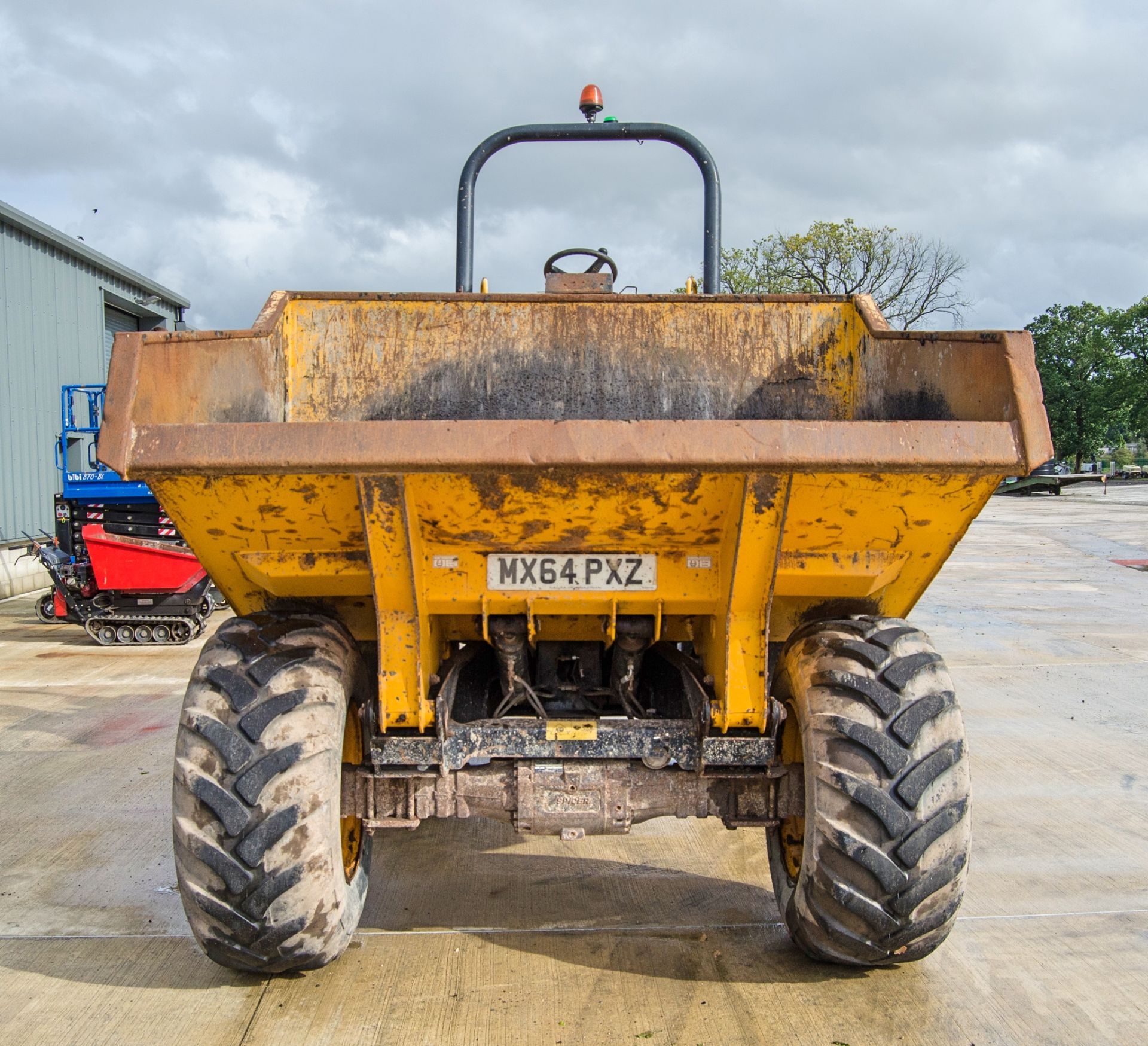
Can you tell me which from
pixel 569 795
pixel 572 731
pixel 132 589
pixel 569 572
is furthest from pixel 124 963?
pixel 132 589

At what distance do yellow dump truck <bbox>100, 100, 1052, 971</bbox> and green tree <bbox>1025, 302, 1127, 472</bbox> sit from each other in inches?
2278

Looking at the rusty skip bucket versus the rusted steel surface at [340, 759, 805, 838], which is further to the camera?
the rusted steel surface at [340, 759, 805, 838]

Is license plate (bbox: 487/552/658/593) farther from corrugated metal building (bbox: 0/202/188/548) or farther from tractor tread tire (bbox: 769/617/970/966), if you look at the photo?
corrugated metal building (bbox: 0/202/188/548)

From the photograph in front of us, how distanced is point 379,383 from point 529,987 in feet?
7.08

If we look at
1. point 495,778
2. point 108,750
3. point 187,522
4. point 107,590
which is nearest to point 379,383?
point 187,522

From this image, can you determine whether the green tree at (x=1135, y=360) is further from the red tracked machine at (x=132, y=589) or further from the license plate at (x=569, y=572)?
the license plate at (x=569, y=572)

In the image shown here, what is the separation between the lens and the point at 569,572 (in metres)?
2.92

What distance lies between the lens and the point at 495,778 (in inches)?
122

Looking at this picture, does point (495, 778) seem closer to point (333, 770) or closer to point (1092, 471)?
point (333, 770)

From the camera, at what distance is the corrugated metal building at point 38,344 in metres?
13.7

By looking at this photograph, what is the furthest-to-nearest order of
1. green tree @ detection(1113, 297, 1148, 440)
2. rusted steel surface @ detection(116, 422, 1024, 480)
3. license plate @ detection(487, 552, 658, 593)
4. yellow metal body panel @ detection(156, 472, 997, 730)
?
1. green tree @ detection(1113, 297, 1148, 440)
2. license plate @ detection(487, 552, 658, 593)
3. yellow metal body panel @ detection(156, 472, 997, 730)
4. rusted steel surface @ detection(116, 422, 1024, 480)

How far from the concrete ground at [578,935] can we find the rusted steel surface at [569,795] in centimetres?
52

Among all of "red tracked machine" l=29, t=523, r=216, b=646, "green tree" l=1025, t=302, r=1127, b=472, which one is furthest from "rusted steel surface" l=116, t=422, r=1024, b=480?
"green tree" l=1025, t=302, r=1127, b=472

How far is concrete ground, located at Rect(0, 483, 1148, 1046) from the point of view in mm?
2939
